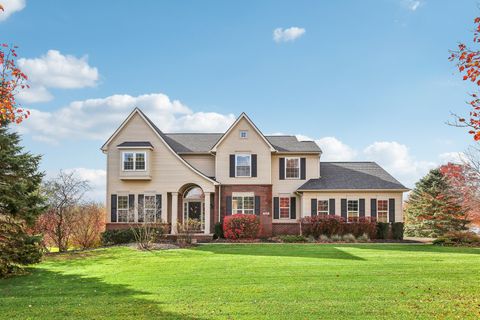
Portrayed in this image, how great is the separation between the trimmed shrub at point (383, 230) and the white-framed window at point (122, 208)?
54.6 feet

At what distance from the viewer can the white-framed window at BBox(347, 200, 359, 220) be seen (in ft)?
97.5

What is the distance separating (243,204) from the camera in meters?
30.0

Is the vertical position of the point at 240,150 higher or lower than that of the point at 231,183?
higher

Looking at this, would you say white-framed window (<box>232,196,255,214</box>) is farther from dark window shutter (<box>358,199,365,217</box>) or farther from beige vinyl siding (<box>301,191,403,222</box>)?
dark window shutter (<box>358,199,365,217</box>)

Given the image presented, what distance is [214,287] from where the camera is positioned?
35.6ft

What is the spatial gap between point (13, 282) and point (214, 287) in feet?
23.0

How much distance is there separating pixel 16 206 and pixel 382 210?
22.7m

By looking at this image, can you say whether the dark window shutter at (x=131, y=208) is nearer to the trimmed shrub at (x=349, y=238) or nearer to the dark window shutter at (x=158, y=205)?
the dark window shutter at (x=158, y=205)

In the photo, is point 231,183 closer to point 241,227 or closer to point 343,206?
point 241,227

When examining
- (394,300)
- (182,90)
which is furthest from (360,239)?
A: (394,300)

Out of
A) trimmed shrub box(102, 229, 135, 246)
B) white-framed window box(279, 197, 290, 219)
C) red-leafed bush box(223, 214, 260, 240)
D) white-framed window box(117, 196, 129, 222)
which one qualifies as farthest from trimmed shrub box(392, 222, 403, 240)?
white-framed window box(117, 196, 129, 222)

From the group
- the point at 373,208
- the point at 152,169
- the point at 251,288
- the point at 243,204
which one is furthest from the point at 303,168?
the point at 251,288

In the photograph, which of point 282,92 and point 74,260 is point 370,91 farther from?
point 74,260

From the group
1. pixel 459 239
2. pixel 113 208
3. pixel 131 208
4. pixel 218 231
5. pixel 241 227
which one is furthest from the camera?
pixel 113 208
